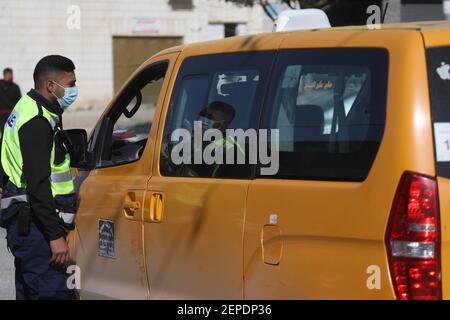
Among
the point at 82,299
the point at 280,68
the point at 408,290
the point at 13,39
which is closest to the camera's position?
the point at 408,290

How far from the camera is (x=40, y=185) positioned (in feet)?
15.1

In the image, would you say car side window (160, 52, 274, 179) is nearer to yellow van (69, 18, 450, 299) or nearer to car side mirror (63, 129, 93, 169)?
yellow van (69, 18, 450, 299)

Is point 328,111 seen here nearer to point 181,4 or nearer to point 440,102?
point 440,102

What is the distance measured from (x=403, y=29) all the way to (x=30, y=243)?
2.42 m

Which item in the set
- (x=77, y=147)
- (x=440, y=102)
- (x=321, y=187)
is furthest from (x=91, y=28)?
(x=440, y=102)

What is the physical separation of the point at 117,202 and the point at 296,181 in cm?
148

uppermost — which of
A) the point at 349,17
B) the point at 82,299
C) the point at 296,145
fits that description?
the point at 349,17

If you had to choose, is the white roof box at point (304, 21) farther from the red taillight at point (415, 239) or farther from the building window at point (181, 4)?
the building window at point (181, 4)

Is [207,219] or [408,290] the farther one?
[207,219]

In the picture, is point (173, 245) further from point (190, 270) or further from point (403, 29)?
point (403, 29)

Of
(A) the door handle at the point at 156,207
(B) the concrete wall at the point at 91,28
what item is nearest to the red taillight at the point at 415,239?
(A) the door handle at the point at 156,207

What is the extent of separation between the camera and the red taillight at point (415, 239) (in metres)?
3.40
